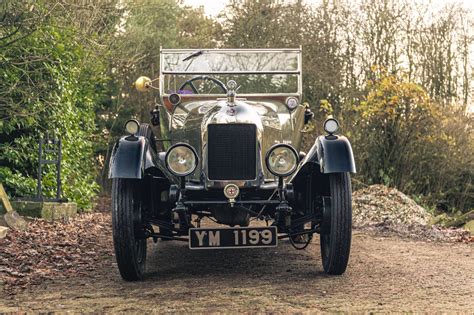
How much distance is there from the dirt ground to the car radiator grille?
2.90ft

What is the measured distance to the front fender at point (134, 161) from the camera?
6.19 meters

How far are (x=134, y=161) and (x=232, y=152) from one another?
2.69ft

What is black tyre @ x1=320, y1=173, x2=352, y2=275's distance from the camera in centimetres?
621

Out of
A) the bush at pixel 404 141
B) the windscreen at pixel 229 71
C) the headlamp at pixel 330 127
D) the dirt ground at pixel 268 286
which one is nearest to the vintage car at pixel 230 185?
the headlamp at pixel 330 127

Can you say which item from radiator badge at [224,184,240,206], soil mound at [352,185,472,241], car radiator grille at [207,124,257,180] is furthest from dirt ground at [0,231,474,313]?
soil mound at [352,185,472,241]

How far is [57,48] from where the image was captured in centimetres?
1209

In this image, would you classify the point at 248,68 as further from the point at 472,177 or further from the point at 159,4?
the point at 159,4

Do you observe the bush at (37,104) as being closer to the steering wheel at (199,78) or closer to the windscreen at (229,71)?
the windscreen at (229,71)

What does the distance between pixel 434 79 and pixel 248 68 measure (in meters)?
11.6

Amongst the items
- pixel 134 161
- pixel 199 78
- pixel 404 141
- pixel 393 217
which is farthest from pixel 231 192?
pixel 404 141

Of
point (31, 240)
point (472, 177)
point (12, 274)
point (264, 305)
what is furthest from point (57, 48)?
point (472, 177)

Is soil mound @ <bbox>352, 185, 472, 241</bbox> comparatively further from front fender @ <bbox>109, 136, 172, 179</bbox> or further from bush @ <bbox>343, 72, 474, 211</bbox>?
front fender @ <bbox>109, 136, 172, 179</bbox>

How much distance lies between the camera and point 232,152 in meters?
6.48

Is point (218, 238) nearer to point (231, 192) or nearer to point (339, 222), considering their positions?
point (231, 192)
